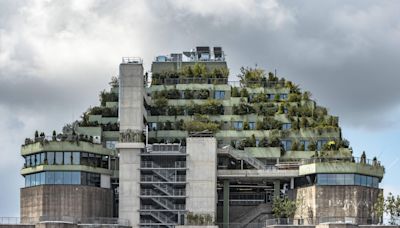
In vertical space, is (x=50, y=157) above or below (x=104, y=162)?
above

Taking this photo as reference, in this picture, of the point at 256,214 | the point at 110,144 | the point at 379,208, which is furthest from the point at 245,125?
the point at 379,208

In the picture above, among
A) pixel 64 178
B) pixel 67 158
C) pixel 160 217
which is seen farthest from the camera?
pixel 67 158

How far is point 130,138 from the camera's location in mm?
179125

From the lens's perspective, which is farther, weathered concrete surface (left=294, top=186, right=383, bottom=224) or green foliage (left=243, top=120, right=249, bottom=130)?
green foliage (left=243, top=120, right=249, bottom=130)

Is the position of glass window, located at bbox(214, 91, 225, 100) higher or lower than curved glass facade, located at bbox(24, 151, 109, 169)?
higher

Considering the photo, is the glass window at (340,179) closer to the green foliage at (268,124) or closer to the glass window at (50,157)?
the green foliage at (268,124)

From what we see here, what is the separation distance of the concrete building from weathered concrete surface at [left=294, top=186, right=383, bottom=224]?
14 centimetres

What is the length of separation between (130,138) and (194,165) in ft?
33.7

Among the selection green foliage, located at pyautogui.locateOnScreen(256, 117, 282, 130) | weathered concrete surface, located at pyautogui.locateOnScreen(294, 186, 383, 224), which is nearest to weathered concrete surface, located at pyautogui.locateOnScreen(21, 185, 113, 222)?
green foliage, located at pyautogui.locateOnScreen(256, 117, 282, 130)

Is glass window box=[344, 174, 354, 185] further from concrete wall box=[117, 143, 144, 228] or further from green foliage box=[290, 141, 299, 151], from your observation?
concrete wall box=[117, 143, 144, 228]

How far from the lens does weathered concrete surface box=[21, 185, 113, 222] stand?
574 ft

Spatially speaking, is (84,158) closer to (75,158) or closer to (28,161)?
(75,158)

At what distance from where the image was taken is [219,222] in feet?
598

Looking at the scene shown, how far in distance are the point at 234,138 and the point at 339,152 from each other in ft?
58.1
